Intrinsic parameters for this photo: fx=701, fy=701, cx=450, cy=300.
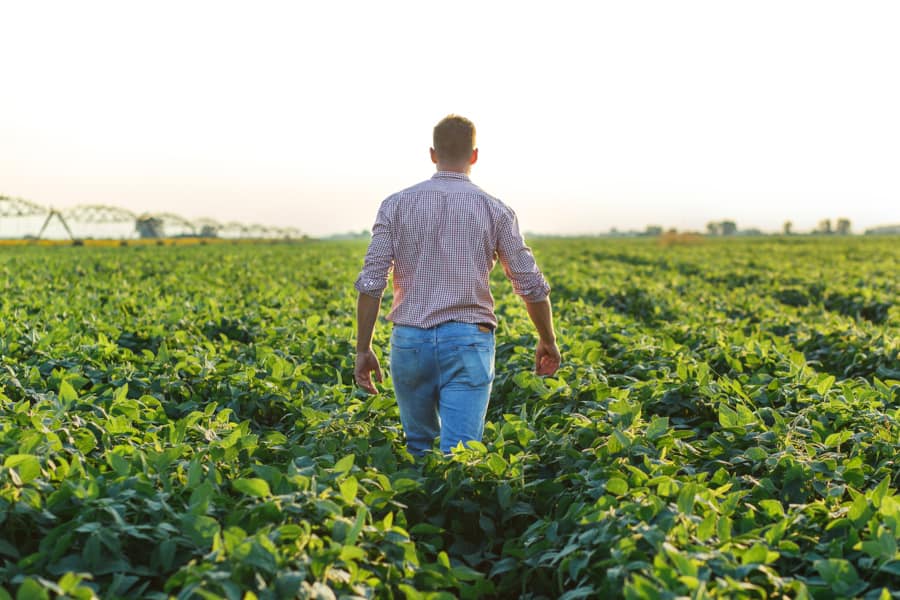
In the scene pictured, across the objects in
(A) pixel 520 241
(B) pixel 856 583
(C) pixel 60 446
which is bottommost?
(B) pixel 856 583

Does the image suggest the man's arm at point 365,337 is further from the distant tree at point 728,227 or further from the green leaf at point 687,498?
the distant tree at point 728,227

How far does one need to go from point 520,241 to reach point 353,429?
1578 mm

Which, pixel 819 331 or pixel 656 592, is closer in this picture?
pixel 656 592

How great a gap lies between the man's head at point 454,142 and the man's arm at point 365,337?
33.8 inches

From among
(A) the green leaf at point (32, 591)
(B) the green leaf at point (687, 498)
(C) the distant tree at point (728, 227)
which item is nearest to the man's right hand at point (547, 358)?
(B) the green leaf at point (687, 498)

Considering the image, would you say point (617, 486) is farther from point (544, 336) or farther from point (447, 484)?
point (544, 336)

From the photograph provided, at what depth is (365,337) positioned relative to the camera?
3.98 m

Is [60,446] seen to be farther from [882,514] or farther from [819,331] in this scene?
[819,331]

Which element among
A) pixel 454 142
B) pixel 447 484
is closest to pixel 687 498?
pixel 447 484

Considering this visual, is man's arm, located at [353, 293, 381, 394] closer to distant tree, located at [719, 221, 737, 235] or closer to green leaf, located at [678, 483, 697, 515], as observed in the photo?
green leaf, located at [678, 483, 697, 515]

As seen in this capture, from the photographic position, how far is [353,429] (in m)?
4.39

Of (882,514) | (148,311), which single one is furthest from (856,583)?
(148,311)

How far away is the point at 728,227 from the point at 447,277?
15480cm

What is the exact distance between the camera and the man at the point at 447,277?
3.84 meters
